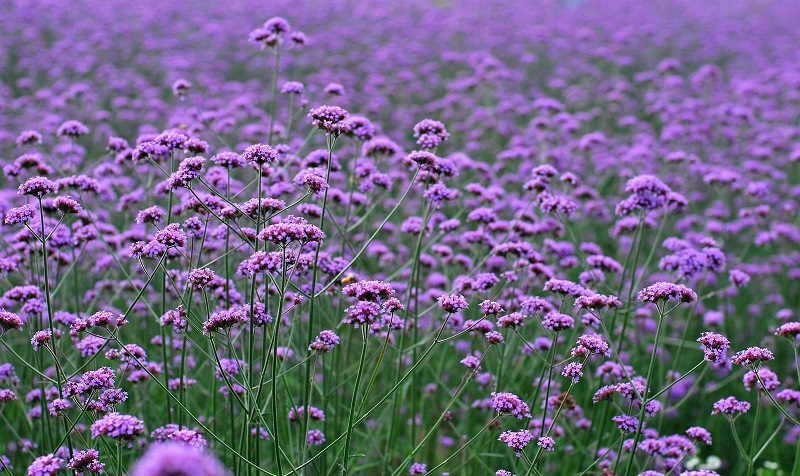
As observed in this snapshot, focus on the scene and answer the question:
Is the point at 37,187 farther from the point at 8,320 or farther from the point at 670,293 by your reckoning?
the point at 670,293

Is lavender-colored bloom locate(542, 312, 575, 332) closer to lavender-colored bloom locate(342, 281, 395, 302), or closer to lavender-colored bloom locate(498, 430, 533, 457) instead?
lavender-colored bloom locate(498, 430, 533, 457)

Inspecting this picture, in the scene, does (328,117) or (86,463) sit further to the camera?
(328,117)

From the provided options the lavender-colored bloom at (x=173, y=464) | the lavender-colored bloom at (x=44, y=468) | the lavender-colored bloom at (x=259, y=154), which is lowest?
the lavender-colored bloom at (x=44, y=468)

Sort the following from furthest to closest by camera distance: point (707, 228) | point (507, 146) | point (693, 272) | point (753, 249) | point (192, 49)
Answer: point (192, 49)
point (507, 146)
point (753, 249)
point (707, 228)
point (693, 272)

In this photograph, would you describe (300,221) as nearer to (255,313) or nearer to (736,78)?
(255,313)

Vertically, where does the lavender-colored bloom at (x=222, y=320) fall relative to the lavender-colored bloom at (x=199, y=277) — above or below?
below

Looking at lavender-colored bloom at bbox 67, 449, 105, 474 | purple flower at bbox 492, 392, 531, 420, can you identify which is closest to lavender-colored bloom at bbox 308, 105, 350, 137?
purple flower at bbox 492, 392, 531, 420

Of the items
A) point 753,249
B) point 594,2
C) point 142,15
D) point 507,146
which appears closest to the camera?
point 753,249

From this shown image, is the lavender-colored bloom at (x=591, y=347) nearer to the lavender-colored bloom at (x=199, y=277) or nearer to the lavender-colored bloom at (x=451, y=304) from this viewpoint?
the lavender-colored bloom at (x=451, y=304)

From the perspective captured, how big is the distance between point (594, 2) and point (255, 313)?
23.6 metres

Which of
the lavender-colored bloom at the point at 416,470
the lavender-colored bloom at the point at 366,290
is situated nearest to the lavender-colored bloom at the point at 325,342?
the lavender-colored bloom at the point at 366,290

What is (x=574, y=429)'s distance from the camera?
5.37 meters


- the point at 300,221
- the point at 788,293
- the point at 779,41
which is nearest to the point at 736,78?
the point at 779,41

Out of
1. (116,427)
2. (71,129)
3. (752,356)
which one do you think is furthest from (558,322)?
(71,129)
